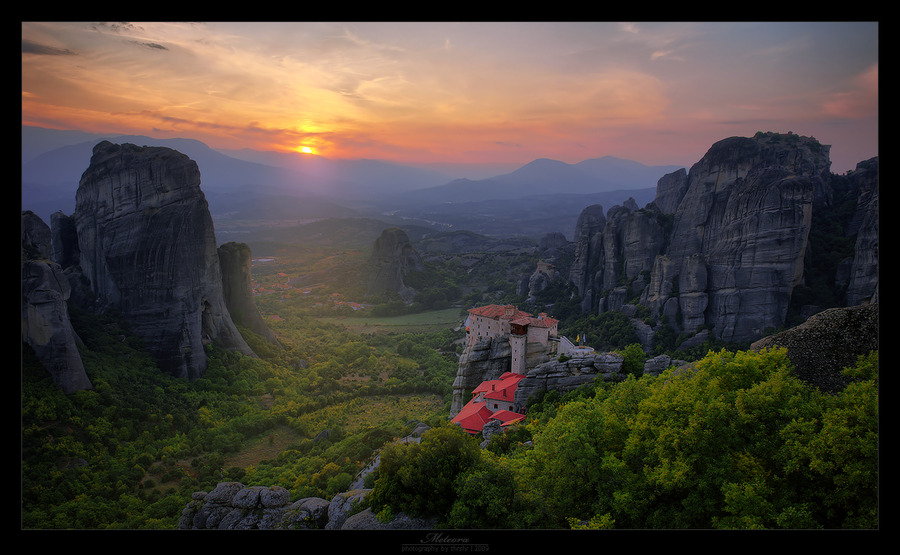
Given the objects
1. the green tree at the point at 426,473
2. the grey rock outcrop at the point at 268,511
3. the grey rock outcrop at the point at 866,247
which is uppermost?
the grey rock outcrop at the point at 866,247

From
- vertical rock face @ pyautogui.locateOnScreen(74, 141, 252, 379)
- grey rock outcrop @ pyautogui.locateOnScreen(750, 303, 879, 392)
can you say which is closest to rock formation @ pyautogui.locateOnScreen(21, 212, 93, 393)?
vertical rock face @ pyautogui.locateOnScreen(74, 141, 252, 379)

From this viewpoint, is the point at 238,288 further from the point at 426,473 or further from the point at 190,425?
the point at 426,473

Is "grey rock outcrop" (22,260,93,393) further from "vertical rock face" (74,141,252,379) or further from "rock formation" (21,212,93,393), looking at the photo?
"vertical rock face" (74,141,252,379)

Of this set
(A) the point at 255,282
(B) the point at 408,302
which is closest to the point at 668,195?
(B) the point at 408,302

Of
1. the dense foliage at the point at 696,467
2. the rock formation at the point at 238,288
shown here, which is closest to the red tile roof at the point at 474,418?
the dense foliage at the point at 696,467

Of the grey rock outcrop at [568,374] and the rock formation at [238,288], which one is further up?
the rock formation at [238,288]

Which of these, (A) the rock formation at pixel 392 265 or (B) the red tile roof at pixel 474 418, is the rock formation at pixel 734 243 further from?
(A) the rock formation at pixel 392 265
